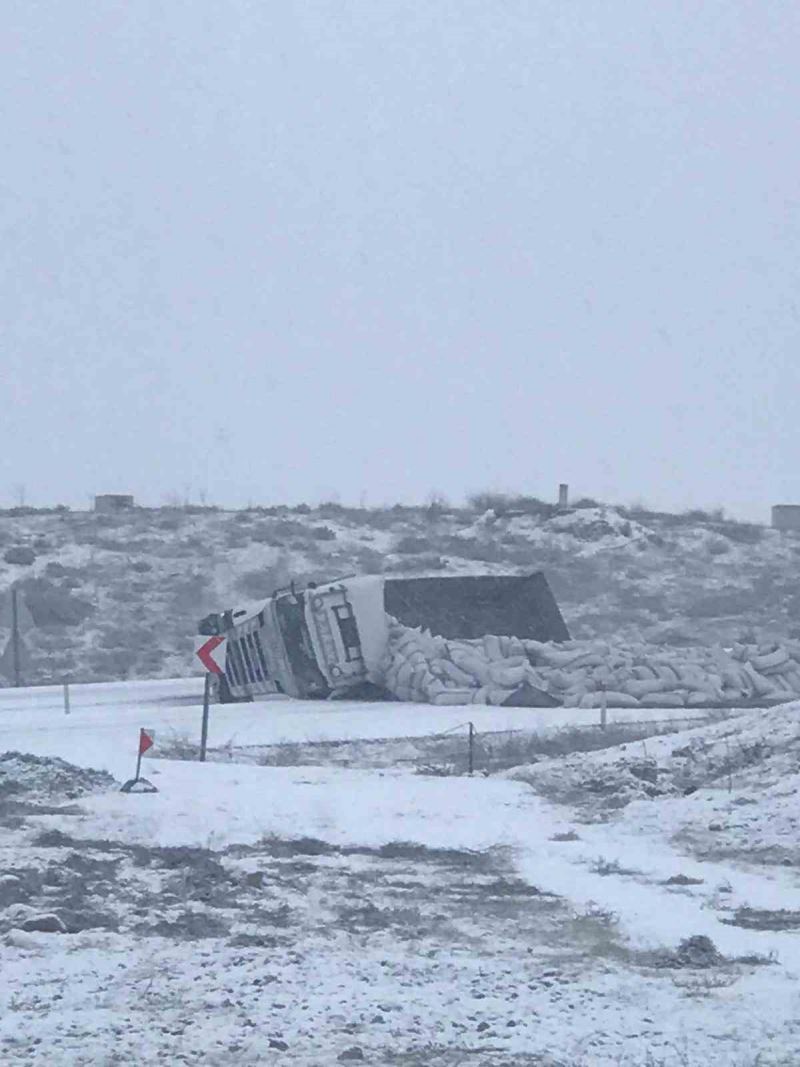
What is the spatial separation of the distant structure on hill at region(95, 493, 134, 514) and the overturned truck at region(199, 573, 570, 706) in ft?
120

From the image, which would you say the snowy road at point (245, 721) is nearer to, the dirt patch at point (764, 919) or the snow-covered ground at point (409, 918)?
the snow-covered ground at point (409, 918)

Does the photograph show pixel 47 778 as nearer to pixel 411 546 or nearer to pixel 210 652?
pixel 210 652

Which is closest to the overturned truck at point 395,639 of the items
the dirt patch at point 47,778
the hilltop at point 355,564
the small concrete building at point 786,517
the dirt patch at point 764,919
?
the dirt patch at point 47,778

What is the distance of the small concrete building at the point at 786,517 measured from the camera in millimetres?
68312

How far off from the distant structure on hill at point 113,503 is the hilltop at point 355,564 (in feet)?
4.39

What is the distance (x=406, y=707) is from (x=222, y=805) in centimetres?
1252

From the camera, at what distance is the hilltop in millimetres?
50000

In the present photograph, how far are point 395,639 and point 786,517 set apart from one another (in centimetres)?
4349

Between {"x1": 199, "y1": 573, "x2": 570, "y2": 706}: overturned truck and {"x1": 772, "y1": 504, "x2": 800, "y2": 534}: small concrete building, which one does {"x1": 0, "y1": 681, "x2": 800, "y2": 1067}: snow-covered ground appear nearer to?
{"x1": 199, "y1": 573, "x2": 570, "y2": 706}: overturned truck

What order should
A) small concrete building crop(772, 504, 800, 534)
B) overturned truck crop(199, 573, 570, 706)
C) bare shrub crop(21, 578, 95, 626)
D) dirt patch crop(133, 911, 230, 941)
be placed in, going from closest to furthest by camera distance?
dirt patch crop(133, 911, 230, 941)
overturned truck crop(199, 573, 570, 706)
bare shrub crop(21, 578, 95, 626)
small concrete building crop(772, 504, 800, 534)

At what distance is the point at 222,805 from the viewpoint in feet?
46.6

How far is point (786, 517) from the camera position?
6894 cm

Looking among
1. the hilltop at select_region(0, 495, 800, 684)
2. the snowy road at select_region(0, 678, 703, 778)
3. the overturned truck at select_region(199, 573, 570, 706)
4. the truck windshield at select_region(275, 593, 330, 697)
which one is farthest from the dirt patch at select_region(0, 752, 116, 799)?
the hilltop at select_region(0, 495, 800, 684)

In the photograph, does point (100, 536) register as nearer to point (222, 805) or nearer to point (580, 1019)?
point (222, 805)
